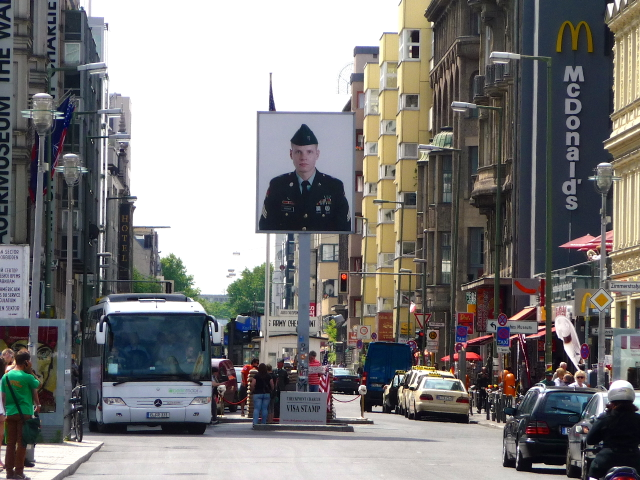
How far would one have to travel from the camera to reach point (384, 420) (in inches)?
1831

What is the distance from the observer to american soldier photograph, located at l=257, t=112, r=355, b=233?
125 feet

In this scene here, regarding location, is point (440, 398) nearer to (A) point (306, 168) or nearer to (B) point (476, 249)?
(A) point (306, 168)

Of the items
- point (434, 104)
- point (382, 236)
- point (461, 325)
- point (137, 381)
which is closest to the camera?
point (137, 381)

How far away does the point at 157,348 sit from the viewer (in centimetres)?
3441

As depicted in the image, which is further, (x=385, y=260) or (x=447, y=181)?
(x=385, y=260)

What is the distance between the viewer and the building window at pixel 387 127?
116m

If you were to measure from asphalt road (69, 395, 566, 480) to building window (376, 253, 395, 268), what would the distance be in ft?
251

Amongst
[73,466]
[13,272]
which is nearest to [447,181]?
[13,272]

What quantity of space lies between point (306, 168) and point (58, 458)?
1613 cm

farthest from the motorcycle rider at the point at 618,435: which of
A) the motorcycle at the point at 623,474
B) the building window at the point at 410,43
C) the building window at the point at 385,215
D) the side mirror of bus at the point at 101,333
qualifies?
the building window at the point at 385,215

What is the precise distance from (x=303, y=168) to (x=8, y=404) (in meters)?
19.6

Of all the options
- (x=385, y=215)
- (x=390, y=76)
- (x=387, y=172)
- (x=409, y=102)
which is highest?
(x=390, y=76)

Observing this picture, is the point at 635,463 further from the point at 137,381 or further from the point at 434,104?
the point at 434,104

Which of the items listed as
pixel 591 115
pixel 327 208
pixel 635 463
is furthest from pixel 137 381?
pixel 591 115
